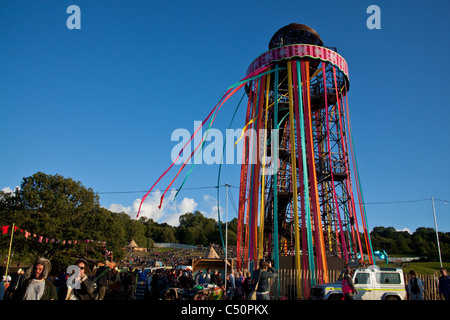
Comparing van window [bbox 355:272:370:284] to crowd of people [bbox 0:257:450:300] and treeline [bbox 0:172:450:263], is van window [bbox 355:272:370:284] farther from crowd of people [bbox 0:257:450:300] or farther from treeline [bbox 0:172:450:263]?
treeline [bbox 0:172:450:263]

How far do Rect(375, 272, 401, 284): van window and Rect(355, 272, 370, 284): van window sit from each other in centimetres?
37

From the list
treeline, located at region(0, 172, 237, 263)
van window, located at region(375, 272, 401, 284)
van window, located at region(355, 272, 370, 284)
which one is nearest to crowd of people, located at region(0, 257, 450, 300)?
van window, located at region(375, 272, 401, 284)

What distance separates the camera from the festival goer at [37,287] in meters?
5.37

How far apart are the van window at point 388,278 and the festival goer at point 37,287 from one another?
1174 centimetres

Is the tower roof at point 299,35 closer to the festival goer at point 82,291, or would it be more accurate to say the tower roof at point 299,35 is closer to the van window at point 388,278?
the van window at point 388,278

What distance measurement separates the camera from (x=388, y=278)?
1312cm

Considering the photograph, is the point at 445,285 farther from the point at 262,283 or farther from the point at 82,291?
the point at 82,291

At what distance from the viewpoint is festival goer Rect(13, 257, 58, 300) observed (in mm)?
5367

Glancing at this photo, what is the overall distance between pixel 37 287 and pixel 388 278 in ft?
40.4

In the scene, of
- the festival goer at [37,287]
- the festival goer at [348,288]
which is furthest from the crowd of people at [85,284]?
the festival goer at [348,288]

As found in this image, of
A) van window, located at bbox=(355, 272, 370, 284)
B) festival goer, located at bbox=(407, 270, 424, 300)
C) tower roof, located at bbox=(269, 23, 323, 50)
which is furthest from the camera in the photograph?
tower roof, located at bbox=(269, 23, 323, 50)

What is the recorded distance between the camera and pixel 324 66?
2298cm
